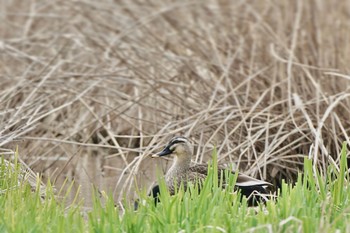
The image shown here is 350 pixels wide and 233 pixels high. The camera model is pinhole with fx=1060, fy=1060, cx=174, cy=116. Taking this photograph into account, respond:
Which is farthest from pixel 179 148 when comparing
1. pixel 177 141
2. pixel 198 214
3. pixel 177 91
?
pixel 198 214

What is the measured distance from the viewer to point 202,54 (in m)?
7.58

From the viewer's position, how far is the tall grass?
369 centimetres

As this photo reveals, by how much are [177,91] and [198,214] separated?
316 cm

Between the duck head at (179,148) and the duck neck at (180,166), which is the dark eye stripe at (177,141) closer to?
the duck head at (179,148)

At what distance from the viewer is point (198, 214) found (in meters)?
3.92

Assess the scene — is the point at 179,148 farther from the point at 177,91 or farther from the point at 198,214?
the point at 198,214

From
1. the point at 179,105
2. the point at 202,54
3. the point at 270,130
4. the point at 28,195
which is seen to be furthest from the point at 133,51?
the point at 28,195

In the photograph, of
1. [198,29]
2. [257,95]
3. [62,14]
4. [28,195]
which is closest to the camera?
[28,195]

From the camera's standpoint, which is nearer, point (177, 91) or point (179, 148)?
point (179, 148)

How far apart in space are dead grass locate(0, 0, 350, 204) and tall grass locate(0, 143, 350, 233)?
1341 mm

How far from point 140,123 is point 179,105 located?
0.30 metres

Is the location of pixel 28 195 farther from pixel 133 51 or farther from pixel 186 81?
pixel 133 51

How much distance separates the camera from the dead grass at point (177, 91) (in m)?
6.25

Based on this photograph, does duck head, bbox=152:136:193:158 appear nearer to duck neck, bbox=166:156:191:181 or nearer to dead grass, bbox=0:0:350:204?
duck neck, bbox=166:156:191:181
